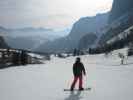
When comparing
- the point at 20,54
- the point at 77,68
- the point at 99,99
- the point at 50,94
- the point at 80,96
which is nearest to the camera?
the point at 99,99

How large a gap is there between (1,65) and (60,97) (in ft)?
61.3

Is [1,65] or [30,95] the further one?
[1,65]

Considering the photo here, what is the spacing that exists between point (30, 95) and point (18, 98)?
0.77 m

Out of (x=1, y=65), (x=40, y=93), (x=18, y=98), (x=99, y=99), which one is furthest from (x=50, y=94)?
(x=1, y=65)

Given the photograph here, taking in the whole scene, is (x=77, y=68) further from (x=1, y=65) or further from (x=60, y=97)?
(x=1, y=65)

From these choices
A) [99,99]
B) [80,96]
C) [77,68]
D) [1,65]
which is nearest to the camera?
[99,99]

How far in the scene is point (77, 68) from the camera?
13.1m

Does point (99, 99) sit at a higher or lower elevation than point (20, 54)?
lower

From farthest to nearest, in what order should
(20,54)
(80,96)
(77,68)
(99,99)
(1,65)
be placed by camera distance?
(20,54) → (1,65) → (77,68) → (80,96) → (99,99)

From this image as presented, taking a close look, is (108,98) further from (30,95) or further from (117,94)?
(30,95)

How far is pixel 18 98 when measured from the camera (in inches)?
441

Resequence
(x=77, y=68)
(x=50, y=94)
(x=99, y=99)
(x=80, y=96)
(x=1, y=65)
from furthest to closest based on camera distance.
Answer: (x=1, y=65), (x=77, y=68), (x=50, y=94), (x=80, y=96), (x=99, y=99)

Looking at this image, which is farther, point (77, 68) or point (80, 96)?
point (77, 68)

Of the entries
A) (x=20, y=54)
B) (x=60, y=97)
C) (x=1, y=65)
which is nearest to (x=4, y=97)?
(x=60, y=97)
